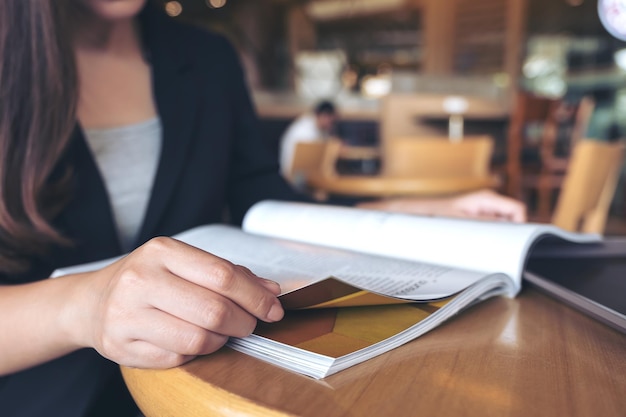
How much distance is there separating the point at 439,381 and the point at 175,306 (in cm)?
16

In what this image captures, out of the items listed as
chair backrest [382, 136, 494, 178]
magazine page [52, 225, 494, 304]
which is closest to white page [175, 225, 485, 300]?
magazine page [52, 225, 494, 304]

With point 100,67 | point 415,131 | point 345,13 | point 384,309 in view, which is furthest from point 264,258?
point 345,13

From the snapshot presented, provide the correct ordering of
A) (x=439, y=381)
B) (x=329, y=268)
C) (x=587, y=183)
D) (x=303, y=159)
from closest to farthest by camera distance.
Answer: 1. (x=439, y=381)
2. (x=329, y=268)
3. (x=587, y=183)
4. (x=303, y=159)

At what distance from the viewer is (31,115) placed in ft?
1.90

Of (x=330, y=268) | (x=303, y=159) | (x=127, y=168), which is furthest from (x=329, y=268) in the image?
(x=303, y=159)

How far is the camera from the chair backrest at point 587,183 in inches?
42.9

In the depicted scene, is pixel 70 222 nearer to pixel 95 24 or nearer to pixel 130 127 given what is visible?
pixel 130 127

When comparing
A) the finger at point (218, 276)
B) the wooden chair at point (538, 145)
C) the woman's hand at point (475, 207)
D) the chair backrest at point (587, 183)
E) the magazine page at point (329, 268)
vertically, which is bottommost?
the wooden chair at point (538, 145)

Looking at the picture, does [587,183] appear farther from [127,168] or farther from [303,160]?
[303,160]

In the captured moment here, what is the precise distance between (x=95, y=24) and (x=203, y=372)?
0.71 m

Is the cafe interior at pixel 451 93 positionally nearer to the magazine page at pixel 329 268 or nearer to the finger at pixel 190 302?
the magazine page at pixel 329 268

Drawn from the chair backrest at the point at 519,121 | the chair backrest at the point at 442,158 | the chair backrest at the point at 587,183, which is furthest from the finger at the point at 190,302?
the chair backrest at the point at 519,121

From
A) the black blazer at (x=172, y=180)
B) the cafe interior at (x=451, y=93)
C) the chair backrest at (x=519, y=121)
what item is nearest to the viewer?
the black blazer at (x=172, y=180)

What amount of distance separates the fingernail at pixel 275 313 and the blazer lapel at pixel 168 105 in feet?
1.48
